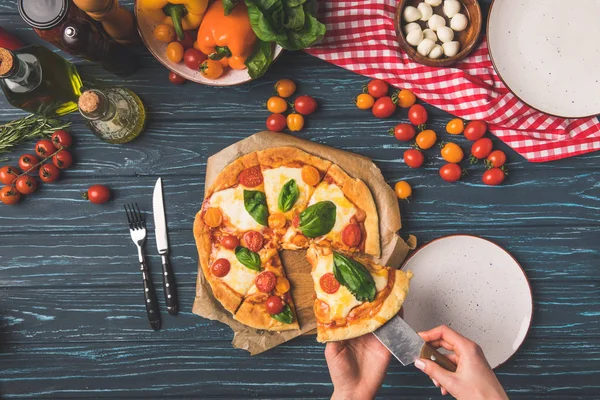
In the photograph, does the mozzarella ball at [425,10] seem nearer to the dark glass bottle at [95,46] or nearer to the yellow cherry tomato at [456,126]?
the yellow cherry tomato at [456,126]

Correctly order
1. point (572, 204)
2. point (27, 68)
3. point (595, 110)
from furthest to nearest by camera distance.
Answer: point (572, 204)
point (595, 110)
point (27, 68)

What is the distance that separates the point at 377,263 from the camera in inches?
115

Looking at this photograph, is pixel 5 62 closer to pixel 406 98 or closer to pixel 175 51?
pixel 175 51

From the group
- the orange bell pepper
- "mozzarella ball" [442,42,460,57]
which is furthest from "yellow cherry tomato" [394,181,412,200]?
the orange bell pepper

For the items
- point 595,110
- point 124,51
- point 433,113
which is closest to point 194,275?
point 124,51

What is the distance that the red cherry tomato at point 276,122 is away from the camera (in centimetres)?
300

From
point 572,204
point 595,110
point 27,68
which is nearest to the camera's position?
point 27,68

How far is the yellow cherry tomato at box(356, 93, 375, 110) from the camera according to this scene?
9.77 ft

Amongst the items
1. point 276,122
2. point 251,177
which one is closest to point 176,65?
point 276,122

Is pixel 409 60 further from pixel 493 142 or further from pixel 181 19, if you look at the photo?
pixel 181 19

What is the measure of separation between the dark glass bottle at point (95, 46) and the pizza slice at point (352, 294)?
5.25 ft

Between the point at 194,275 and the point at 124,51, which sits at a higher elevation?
the point at 124,51

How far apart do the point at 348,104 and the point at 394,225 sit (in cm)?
80

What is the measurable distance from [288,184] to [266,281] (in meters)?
0.57
